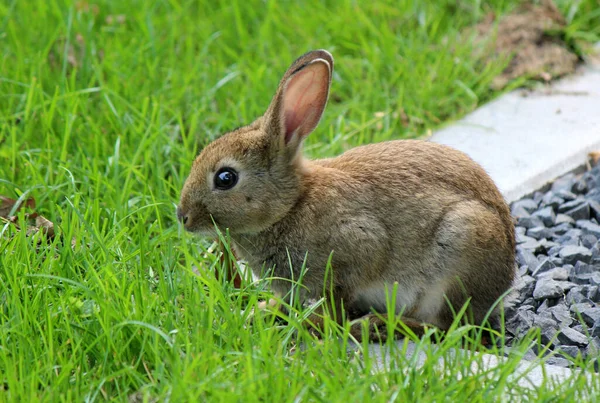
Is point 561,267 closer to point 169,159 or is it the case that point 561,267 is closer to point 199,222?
point 199,222

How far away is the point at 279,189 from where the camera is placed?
12.9 feet

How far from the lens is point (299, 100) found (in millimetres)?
3926

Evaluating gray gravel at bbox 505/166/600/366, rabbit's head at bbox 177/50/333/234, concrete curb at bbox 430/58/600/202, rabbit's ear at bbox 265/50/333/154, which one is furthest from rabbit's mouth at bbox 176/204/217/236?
concrete curb at bbox 430/58/600/202

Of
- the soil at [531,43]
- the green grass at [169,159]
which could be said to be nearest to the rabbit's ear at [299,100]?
the green grass at [169,159]

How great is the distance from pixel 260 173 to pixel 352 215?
1.45 feet

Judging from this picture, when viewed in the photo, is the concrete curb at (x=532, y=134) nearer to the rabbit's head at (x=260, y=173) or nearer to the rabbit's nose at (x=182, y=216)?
the rabbit's head at (x=260, y=173)

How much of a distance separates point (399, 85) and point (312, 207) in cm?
224

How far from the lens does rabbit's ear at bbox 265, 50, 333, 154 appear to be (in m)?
3.85

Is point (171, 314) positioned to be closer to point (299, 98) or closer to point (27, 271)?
point (27, 271)

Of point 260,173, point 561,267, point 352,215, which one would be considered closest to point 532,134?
point 561,267

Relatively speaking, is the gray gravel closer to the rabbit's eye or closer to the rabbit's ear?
the rabbit's ear

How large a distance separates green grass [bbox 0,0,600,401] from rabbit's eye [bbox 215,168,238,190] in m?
0.33

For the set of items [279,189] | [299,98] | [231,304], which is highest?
[299,98]

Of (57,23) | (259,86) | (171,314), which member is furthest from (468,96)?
(171,314)
